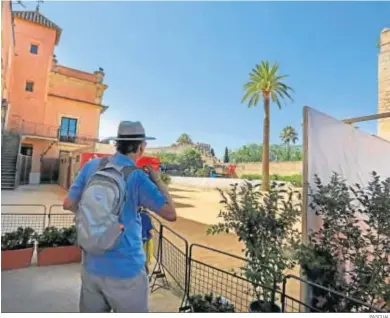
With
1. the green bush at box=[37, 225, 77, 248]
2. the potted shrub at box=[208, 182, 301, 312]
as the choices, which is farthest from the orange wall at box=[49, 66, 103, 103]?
the potted shrub at box=[208, 182, 301, 312]

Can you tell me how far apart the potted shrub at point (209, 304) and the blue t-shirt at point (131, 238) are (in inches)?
27.9

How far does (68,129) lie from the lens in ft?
43.1

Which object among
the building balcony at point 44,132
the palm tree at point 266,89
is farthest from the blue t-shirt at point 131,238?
the palm tree at point 266,89

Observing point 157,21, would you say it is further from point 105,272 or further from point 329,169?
point 105,272

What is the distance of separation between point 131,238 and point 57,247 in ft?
5.93

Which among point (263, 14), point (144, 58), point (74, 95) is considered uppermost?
point (74, 95)

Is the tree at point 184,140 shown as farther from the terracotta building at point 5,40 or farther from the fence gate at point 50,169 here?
the terracotta building at point 5,40

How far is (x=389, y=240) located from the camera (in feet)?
4.96

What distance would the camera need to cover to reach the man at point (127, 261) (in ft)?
3.05

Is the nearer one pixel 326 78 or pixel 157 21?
pixel 157 21

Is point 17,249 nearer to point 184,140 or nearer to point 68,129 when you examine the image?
point 68,129

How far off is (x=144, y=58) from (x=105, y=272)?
182 cm

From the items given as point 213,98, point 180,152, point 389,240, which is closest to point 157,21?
point 389,240

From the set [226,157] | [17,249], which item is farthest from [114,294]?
[226,157]
